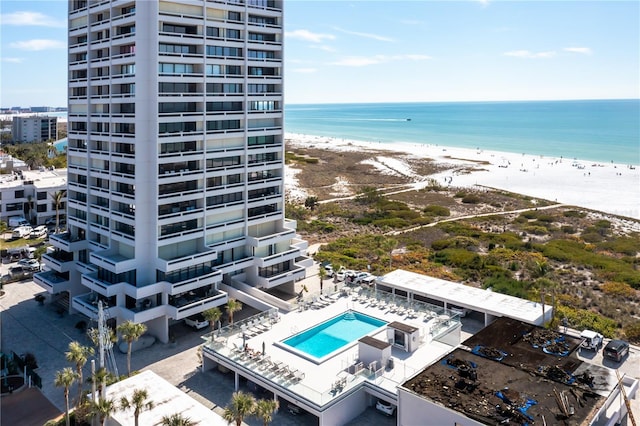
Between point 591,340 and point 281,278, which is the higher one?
point 281,278

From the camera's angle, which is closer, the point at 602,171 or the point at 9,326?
the point at 9,326

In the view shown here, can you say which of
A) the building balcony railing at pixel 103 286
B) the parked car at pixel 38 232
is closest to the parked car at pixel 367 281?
the building balcony railing at pixel 103 286

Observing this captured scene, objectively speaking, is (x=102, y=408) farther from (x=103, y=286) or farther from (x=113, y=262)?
(x=113, y=262)

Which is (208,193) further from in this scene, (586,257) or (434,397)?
(586,257)

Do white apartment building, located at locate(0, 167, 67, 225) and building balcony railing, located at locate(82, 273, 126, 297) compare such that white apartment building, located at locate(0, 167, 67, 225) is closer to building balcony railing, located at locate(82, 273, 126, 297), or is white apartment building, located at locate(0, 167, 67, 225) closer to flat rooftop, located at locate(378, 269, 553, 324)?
building balcony railing, located at locate(82, 273, 126, 297)

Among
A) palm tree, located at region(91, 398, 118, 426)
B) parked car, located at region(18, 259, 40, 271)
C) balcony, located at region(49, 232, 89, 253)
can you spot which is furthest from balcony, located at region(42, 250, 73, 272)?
palm tree, located at region(91, 398, 118, 426)

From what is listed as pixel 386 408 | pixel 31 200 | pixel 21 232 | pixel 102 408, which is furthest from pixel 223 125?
pixel 31 200

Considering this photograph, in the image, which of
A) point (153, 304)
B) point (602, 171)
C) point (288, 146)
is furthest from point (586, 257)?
point (288, 146)
